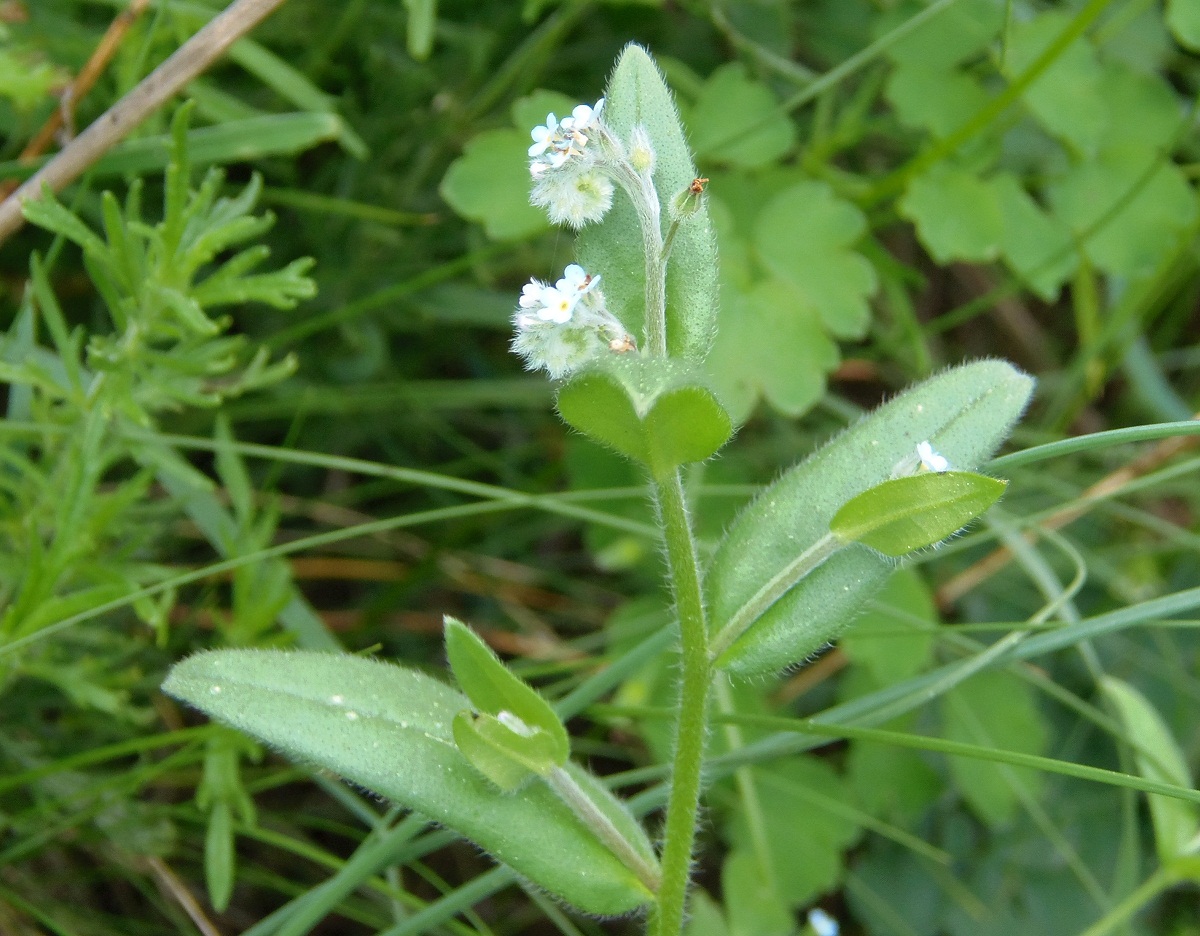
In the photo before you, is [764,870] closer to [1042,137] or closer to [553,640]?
[553,640]

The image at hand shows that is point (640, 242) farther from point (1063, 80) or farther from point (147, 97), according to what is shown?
point (1063, 80)

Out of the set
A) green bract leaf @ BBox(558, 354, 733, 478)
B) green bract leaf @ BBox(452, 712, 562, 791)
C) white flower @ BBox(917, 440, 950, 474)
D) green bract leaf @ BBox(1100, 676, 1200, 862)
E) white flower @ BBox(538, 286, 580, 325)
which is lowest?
green bract leaf @ BBox(1100, 676, 1200, 862)

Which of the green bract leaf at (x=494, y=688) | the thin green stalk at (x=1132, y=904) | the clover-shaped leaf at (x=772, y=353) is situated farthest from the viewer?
the clover-shaped leaf at (x=772, y=353)

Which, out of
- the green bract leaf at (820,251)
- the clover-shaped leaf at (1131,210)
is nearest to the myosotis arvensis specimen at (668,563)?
the green bract leaf at (820,251)

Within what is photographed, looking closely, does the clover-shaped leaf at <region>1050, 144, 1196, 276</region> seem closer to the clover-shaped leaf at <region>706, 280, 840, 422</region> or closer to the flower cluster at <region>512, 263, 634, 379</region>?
the clover-shaped leaf at <region>706, 280, 840, 422</region>

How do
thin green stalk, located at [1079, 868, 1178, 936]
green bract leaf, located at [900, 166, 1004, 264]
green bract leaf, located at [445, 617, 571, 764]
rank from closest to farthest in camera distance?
green bract leaf, located at [445, 617, 571, 764] → thin green stalk, located at [1079, 868, 1178, 936] → green bract leaf, located at [900, 166, 1004, 264]

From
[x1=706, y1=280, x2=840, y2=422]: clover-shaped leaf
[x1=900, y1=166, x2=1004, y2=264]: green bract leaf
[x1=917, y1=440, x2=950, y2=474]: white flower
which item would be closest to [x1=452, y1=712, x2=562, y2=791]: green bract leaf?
[x1=917, y1=440, x2=950, y2=474]: white flower

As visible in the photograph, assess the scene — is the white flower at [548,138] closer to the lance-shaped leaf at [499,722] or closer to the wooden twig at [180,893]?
the lance-shaped leaf at [499,722]
